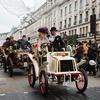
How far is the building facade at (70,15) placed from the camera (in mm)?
57487

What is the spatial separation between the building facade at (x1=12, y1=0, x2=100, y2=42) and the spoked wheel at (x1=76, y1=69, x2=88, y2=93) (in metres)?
42.4

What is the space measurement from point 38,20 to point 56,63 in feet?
284

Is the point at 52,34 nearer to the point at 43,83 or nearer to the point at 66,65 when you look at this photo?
the point at 66,65

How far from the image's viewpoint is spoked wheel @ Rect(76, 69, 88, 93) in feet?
30.6

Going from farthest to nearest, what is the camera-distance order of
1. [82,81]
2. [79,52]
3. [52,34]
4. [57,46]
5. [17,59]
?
[79,52] < [17,59] < [52,34] < [57,46] < [82,81]

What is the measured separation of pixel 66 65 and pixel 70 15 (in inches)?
2313

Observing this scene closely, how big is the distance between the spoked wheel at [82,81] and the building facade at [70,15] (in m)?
42.4

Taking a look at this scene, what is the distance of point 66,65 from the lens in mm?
9492

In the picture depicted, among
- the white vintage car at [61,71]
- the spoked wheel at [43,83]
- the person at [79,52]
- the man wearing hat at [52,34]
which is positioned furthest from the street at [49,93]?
the person at [79,52]

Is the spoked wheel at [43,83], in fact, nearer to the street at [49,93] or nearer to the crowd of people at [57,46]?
the street at [49,93]

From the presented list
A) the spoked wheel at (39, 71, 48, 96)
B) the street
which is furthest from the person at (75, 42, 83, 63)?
the spoked wheel at (39, 71, 48, 96)

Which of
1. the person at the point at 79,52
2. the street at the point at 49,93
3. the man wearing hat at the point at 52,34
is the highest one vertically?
the man wearing hat at the point at 52,34

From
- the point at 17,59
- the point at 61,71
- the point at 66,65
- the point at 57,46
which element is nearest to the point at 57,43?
the point at 57,46

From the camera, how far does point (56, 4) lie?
7619 centimetres
